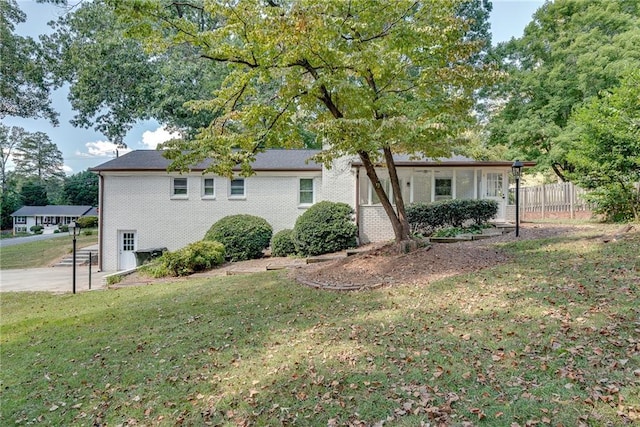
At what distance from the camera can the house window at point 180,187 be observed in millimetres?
15602

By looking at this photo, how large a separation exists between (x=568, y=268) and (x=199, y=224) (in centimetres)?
1331

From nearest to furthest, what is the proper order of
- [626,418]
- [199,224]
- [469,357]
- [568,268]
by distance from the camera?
1. [626,418]
2. [469,357]
3. [568,268]
4. [199,224]

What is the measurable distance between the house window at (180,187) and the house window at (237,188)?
2.07 meters

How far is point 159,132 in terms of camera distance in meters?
23.8

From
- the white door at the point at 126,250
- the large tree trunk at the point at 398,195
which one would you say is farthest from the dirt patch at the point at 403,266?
the white door at the point at 126,250

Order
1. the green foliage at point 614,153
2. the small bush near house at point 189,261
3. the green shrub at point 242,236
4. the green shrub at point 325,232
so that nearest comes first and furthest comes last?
1. the green foliage at point 614,153
2. the small bush near house at point 189,261
3. the green shrub at point 325,232
4. the green shrub at point 242,236

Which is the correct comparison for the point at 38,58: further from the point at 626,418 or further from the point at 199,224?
the point at 626,418

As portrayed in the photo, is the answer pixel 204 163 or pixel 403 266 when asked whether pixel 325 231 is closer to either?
pixel 403 266

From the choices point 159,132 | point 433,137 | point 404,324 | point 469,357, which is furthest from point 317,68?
point 159,132

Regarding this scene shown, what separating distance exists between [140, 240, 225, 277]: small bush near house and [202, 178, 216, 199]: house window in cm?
370

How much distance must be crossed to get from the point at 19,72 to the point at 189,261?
56.6ft

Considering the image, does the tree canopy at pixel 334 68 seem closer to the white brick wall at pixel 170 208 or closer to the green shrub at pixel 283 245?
the green shrub at pixel 283 245

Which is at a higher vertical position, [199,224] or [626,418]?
[199,224]

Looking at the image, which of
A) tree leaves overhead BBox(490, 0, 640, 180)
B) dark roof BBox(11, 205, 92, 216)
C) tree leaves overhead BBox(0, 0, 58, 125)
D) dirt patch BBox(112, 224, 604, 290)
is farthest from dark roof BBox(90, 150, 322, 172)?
dark roof BBox(11, 205, 92, 216)
